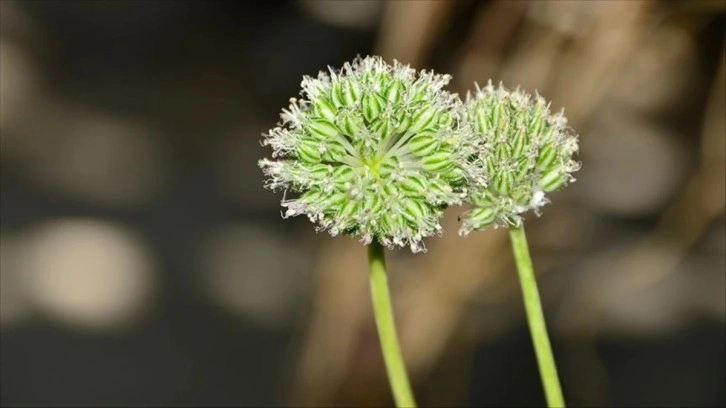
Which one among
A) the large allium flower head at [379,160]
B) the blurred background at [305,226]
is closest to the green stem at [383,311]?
the large allium flower head at [379,160]

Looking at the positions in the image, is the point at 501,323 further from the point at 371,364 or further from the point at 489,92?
the point at 489,92

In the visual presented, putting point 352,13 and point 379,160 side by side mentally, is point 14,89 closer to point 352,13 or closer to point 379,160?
point 352,13

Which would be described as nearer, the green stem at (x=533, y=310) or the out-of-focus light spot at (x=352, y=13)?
the green stem at (x=533, y=310)

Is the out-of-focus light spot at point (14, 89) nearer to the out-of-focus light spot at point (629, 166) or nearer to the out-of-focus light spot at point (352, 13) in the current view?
the out-of-focus light spot at point (352, 13)

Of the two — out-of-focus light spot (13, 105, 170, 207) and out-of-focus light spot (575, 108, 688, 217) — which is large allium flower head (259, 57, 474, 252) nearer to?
out-of-focus light spot (13, 105, 170, 207)

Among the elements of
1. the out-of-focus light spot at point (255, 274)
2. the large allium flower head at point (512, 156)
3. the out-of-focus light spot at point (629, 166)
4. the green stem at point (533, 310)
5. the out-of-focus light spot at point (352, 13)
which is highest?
the out-of-focus light spot at point (352, 13)

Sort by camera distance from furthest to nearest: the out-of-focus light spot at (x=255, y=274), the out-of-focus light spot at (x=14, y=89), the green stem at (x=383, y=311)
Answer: the out-of-focus light spot at (x=255, y=274), the out-of-focus light spot at (x=14, y=89), the green stem at (x=383, y=311)

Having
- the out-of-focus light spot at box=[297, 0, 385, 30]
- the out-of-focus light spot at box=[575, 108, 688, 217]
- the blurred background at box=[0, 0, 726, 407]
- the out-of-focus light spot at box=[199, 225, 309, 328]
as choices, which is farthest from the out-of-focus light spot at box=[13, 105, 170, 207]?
the out-of-focus light spot at box=[575, 108, 688, 217]
